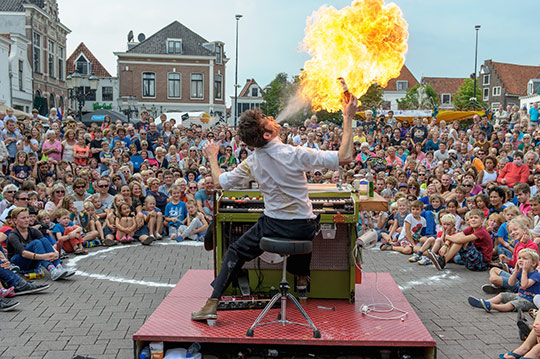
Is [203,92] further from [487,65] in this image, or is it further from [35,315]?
[35,315]

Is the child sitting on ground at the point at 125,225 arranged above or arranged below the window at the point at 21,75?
below

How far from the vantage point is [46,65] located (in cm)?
4147

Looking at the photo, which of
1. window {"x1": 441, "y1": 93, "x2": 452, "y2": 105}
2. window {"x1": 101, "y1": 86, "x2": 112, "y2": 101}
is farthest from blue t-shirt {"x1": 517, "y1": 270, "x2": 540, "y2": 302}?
window {"x1": 441, "y1": 93, "x2": 452, "y2": 105}

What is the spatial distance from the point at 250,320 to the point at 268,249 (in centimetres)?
94

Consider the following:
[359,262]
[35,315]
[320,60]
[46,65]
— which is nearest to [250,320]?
[359,262]

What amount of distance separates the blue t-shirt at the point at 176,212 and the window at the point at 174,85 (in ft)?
133

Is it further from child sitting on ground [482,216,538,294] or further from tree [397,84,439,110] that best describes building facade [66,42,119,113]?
child sitting on ground [482,216,538,294]

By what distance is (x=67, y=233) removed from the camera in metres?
9.15

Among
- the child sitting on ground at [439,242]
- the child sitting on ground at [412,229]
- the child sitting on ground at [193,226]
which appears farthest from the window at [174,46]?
the child sitting on ground at [439,242]

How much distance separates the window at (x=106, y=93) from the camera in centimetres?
5050

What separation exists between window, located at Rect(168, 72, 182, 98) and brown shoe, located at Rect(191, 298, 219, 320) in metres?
46.8

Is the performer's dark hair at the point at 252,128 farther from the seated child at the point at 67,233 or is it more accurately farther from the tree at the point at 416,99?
the tree at the point at 416,99

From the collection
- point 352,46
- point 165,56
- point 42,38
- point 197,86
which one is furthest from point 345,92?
point 197,86

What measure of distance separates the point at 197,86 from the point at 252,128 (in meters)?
47.0
